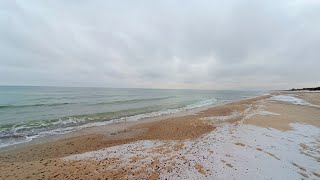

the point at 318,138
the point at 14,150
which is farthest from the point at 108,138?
the point at 318,138

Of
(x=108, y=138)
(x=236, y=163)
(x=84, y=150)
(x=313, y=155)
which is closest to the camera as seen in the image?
(x=236, y=163)

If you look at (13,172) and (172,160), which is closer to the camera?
(13,172)

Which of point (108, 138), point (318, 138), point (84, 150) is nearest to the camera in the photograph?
point (84, 150)

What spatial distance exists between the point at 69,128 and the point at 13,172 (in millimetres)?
9202

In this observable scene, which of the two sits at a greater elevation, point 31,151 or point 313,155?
point 313,155

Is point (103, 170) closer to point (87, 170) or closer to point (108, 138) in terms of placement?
point (87, 170)

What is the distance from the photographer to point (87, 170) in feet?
21.8

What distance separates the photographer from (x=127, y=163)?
23.8 feet

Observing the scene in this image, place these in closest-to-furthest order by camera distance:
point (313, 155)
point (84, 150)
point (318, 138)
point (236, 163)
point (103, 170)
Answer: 1. point (103, 170)
2. point (236, 163)
3. point (313, 155)
4. point (84, 150)
5. point (318, 138)

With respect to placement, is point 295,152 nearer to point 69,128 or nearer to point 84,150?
point 84,150

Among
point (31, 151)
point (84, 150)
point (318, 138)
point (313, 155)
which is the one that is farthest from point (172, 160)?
point (318, 138)

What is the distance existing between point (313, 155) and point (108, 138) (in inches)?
463

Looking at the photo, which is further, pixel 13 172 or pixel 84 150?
pixel 84 150

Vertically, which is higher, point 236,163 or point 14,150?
point 236,163
